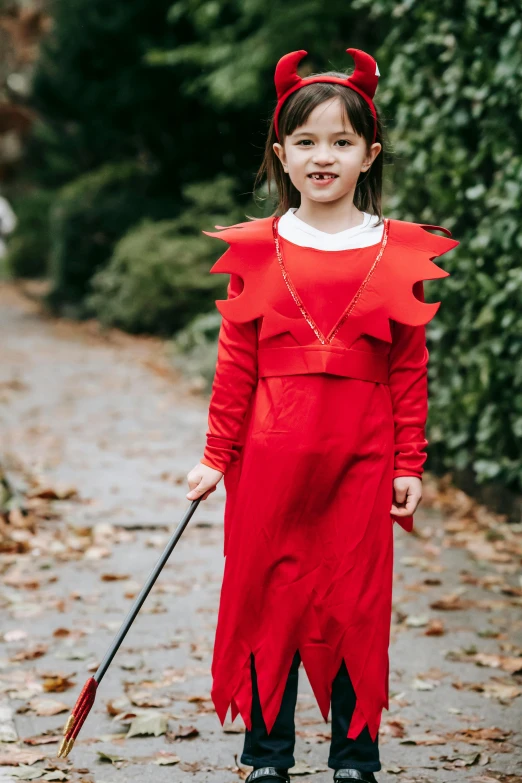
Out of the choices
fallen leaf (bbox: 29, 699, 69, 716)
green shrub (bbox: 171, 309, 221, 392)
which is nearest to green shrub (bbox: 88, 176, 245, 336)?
green shrub (bbox: 171, 309, 221, 392)

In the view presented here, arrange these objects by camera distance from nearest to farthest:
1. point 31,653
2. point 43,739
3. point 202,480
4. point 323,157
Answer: point 323,157 → point 202,480 → point 43,739 → point 31,653

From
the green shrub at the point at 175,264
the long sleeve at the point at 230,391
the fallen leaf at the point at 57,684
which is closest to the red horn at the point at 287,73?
the long sleeve at the point at 230,391

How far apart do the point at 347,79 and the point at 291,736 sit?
5.30 ft

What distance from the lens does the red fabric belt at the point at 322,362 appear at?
2.47m

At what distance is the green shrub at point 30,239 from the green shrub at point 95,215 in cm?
459

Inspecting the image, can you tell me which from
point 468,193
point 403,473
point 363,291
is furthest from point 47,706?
point 468,193

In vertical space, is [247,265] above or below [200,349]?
below

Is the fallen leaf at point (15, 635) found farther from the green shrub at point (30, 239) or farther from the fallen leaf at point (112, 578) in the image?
the green shrub at point (30, 239)

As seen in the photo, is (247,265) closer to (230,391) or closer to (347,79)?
(230,391)

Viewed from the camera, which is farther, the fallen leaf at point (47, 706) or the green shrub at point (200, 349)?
the green shrub at point (200, 349)

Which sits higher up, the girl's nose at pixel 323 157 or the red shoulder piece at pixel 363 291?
the girl's nose at pixel 323 157

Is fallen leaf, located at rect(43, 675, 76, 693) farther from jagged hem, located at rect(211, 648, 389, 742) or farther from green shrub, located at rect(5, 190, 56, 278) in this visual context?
green shrub, located at rect(5, 190, 56, 278)

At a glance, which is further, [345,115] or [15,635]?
[15,635]

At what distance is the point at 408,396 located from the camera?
2570mm
